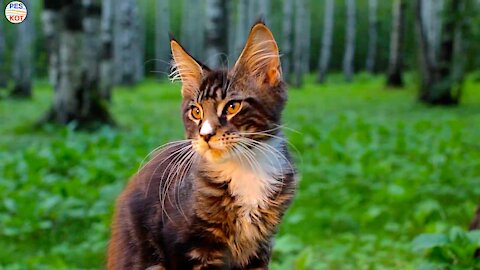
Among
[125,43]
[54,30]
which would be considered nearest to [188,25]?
[125,43]

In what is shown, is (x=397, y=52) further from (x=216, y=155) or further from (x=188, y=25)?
(x=188, y=25)

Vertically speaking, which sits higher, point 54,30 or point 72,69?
point 54,30

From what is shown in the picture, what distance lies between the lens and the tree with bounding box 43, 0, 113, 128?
12305mm

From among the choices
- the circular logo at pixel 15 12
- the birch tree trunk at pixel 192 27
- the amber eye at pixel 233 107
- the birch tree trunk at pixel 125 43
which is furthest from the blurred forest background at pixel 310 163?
the birch tree trunk at pixel 192 27

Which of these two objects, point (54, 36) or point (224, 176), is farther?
point (54, 36)

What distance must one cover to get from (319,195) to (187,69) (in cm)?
466

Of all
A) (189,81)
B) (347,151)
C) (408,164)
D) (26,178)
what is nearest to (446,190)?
(408,164)

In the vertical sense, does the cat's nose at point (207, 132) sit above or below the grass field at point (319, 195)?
above

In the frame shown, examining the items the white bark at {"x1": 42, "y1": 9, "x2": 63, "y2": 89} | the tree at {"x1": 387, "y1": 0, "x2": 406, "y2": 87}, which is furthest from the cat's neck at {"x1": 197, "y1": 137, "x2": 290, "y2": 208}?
the tree at {"x1": 387, "y1": 0, "x2": 406, "y2": 87}

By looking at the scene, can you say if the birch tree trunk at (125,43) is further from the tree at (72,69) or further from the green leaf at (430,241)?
the green leaf at (430,241)

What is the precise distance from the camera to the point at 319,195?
8031 millimetres

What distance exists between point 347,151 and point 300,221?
10.6ft

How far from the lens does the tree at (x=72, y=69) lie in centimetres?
1230

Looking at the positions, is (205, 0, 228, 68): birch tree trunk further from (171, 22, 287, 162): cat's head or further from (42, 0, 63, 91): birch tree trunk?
(171, 22, 287, 162): cat's head
